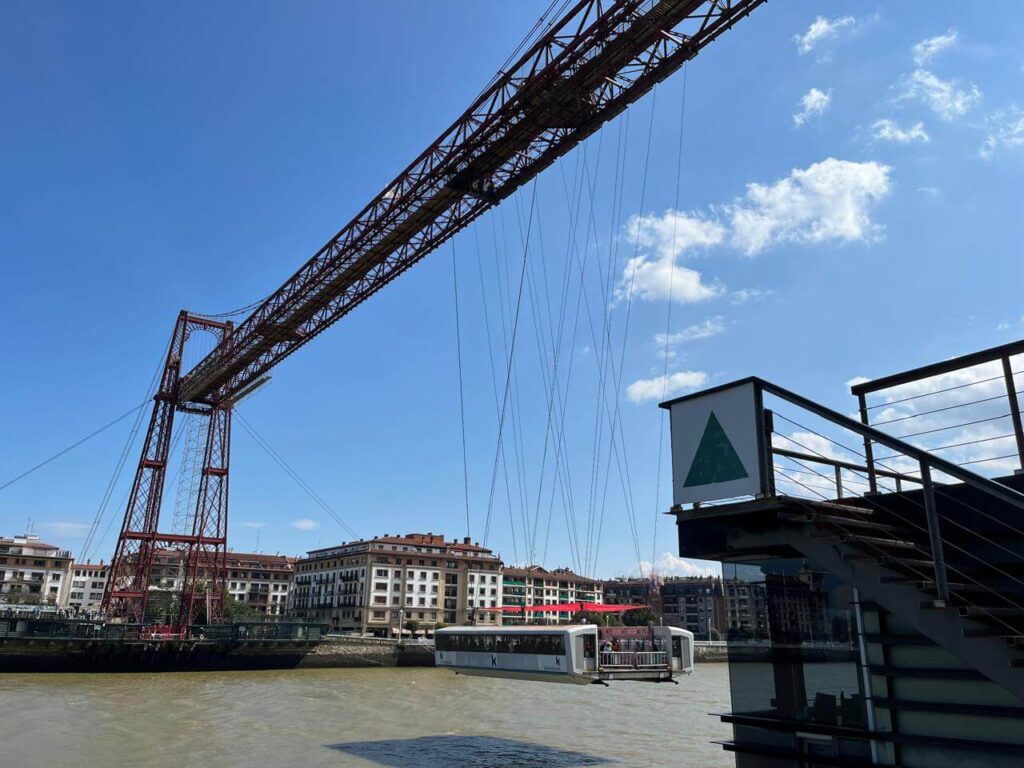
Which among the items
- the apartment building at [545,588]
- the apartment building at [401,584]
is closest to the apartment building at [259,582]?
the apartment building at [401,584]

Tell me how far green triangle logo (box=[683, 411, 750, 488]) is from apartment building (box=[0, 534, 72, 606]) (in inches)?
3615

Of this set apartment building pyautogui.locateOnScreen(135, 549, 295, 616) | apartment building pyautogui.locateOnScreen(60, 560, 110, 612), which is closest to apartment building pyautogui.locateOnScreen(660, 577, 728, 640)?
apartment building pyautogui.locateOnScreen(135, 549, 295, 616)

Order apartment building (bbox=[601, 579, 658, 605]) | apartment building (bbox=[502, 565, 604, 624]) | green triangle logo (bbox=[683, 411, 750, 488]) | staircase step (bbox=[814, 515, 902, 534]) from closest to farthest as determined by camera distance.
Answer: staircase step (bbox=[814, 515, 902, 534])
green triangle logo (bbox=[683, 411, 750, 488])
apartment building (bbox=[502, 565, 604, 624])
apartment building (bbox=[601, 579, 658, 605])

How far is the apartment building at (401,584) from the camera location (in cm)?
7812

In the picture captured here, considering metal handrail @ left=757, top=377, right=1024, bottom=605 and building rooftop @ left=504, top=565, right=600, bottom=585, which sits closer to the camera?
metal handrail @ left=757, top=377, right=1024, bottom=605

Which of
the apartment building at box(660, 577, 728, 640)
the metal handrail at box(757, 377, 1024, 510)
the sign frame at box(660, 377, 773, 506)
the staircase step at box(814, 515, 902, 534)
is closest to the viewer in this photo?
the metal handrail at box(757, 377, 1024, 510)

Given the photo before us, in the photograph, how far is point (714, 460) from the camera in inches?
240

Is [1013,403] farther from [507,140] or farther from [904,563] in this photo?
[507,140]

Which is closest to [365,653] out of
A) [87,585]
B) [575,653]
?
[575,653]

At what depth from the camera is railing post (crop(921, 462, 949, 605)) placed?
15.3ft

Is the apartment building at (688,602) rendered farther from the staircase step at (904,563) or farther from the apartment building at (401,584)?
the staircase step at (904,563)

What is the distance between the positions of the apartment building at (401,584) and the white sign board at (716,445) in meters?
72.3

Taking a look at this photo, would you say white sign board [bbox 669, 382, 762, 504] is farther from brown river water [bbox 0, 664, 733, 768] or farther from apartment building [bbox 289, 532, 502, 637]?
apartment building [bbox 289, 532, 502, 637]

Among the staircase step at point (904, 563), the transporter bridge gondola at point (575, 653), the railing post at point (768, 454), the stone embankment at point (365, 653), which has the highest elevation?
the railing post at point (768, 454)
